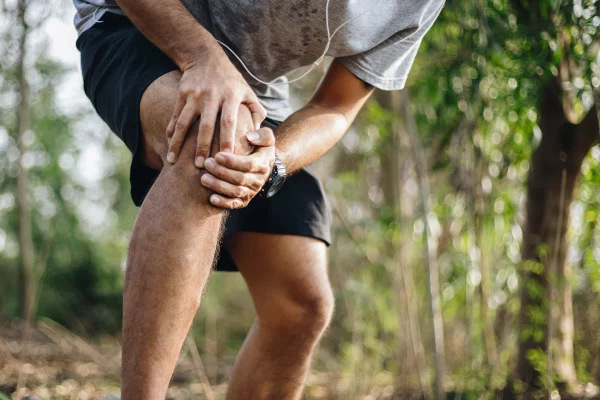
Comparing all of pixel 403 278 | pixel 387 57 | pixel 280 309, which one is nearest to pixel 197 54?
pixel 387 57

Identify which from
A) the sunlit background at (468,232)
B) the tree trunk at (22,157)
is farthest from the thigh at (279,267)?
the tree trunk at (22,157)

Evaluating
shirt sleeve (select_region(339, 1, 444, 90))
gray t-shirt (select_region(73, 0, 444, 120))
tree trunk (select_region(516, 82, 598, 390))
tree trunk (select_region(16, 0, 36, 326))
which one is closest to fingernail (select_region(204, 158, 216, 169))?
gray t-shirt (select_region(73, 0, 444, 120))

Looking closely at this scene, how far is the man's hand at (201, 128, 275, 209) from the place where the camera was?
977 mm

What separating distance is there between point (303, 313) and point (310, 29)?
2.24 ft

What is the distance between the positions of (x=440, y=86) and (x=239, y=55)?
44.1 inches

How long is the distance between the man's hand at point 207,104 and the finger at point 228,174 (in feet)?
0.05

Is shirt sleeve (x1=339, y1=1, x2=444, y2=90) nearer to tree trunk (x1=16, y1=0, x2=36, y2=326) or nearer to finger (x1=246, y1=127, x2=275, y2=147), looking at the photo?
finger (x1=246, y1=127, x2=275, y2=147)

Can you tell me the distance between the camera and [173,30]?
1.15 meters

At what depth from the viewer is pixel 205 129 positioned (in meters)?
0.99

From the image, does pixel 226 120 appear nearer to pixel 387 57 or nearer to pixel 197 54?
pixel 197 54

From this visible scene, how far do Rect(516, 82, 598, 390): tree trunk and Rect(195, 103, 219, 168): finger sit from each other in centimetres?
162

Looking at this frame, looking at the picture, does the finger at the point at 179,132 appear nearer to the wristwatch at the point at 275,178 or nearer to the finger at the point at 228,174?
the finger at the point at 228,174

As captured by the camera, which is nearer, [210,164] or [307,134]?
[210,164]

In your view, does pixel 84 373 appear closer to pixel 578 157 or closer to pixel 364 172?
pixel 364 172
